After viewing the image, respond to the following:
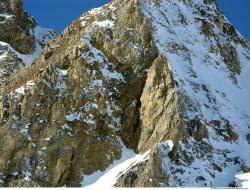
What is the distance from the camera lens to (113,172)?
56969 millimetres

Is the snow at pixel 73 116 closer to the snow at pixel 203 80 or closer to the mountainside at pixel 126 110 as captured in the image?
the mountainside at pixel 126 110

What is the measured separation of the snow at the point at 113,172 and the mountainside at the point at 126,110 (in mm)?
136

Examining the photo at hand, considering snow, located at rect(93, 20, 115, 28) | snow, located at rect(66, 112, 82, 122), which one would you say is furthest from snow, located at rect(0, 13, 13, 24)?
snow, located at rect(66, 112, 82, 122)

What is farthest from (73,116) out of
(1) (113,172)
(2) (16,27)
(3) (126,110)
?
(2) (16,27)

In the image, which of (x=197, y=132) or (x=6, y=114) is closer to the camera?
(x=197, y=132)

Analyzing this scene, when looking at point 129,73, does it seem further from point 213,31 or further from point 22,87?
point 213,31

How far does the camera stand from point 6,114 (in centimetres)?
6184

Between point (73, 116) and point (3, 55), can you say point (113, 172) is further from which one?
point (3, 55)

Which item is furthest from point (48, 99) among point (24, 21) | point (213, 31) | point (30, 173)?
point (24, 21)

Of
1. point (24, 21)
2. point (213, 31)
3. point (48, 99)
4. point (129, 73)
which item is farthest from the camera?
point (24, 21)

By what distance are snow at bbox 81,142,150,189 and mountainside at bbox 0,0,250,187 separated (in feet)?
0.45

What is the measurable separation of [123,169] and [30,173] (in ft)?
29.5

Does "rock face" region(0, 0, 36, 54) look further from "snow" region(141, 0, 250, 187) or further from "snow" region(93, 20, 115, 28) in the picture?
"snow" region(141, 0, 250, 187)

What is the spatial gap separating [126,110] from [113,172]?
889cm
